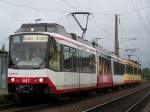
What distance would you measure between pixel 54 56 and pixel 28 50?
1215 millimetres

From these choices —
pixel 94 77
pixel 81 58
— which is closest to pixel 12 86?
pixel 81 58

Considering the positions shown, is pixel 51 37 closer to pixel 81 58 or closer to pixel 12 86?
pixel 12 86

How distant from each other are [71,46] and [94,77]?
268 inches

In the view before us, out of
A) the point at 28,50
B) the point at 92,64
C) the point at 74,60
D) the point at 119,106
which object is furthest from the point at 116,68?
the point at 28,50

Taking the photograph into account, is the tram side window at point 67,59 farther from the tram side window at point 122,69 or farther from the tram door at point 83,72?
the tram side window at point 122,69

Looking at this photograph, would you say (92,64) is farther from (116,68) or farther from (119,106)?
(116,68)

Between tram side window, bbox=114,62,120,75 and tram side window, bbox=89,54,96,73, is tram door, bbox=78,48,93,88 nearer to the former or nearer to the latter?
tram side window, bbox=89,54,96,73

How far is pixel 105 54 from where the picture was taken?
3703cm

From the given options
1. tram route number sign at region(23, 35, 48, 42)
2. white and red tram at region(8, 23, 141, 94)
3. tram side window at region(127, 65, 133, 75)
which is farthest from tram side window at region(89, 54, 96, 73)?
tram side window at region(127, 65, 133, 75)

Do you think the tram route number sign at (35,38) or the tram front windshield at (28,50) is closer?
the tram front windshield at (28,50)

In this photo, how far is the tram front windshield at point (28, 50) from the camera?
21.3 meters

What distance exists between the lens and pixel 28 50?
21516 mm

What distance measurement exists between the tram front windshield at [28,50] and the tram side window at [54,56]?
33cm

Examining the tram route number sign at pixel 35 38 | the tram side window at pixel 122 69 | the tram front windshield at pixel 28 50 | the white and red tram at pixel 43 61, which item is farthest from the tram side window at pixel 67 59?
the tram side window at pixel 122 69
